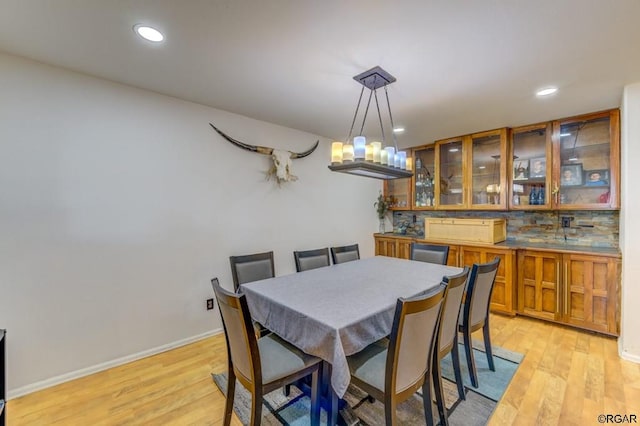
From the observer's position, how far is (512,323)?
129 inches

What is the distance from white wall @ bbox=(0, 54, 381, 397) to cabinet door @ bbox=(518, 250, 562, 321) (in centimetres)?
315

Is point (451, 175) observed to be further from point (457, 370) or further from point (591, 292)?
point (457, 370)

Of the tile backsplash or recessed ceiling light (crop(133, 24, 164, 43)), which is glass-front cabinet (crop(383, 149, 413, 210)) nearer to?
the tile backsplash

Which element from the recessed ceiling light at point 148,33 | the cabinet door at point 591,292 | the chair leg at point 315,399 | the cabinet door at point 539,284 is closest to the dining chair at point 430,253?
the cabinet door at point 539,284

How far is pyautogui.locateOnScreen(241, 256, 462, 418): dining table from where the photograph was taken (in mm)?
1436

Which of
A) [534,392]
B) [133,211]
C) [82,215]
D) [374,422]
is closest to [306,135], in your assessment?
[133,211]

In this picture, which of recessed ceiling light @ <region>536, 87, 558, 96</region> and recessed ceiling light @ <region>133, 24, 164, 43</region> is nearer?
recessed ceiling light @ <region>133, 24, 164, 43</region>

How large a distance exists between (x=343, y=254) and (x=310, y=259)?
46cm

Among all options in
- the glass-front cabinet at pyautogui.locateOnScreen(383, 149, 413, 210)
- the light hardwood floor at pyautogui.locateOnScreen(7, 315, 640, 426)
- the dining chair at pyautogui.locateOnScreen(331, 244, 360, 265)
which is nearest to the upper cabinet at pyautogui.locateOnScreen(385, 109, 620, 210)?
the glass-front cabinet at pyautogui.locateOnScreen(383, 149, 413, 210)

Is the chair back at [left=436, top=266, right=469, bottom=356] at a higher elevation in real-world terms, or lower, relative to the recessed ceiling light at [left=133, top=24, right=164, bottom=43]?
lower

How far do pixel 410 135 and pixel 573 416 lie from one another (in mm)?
3285

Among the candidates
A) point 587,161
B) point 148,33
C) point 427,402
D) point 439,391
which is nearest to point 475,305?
point 439,391

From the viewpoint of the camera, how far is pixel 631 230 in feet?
8.14

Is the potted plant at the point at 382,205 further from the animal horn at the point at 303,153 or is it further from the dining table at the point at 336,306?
the dining table at the point at 336,306
